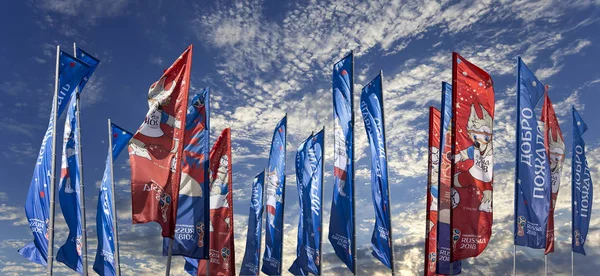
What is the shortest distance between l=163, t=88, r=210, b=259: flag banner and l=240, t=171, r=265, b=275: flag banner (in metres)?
15.8

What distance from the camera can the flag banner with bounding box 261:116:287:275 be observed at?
1398 inches

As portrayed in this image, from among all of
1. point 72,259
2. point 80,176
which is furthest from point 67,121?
point 72,259

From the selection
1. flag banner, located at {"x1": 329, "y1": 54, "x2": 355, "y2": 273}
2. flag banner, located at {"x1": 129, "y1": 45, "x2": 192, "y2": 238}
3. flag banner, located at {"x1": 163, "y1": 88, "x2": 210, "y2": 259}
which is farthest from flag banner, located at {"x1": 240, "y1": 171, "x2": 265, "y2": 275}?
flag banner, located at {"x1": 129, "y1": 45, "x2": 192, "y2": 238}

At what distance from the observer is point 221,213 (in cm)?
2939

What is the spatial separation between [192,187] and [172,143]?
3152 millimetres

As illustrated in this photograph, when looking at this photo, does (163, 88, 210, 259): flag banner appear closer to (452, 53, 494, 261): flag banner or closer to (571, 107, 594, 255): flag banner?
(452, 53, 494, 261): flag banner

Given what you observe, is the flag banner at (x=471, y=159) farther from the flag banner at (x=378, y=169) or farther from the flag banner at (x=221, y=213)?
the flag banner at (x=221, y=213)

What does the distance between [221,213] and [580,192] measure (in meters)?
22.5

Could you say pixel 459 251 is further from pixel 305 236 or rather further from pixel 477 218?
pixel 305 236

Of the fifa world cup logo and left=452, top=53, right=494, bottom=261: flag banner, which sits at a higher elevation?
left=452, top=53, right=494, bottom=261: flag banner

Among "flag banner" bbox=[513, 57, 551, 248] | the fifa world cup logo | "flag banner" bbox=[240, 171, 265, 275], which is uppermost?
"flag banner" bbox=[513, 57, 551, 248]

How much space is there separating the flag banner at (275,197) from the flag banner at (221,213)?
6.35 m

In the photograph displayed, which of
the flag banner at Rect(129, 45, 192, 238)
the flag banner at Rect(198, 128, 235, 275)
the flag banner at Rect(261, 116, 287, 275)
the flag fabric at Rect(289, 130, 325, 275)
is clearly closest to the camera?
the flag banner at Rect(129, 45, 192, 238)

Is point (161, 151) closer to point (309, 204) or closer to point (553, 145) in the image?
point (309, 204)
